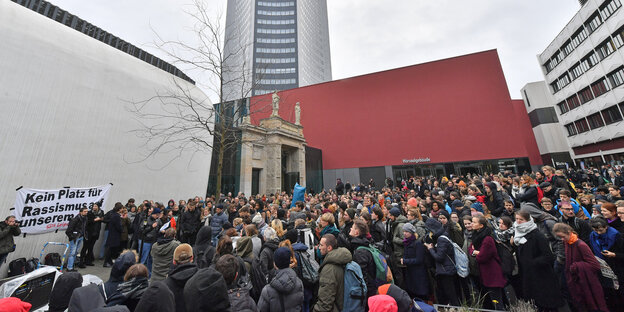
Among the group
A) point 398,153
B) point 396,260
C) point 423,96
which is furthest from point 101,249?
point 423,96

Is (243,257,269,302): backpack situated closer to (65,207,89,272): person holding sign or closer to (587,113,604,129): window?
(65,207,89,272): person holding sign

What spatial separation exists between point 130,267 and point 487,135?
26096 millimetres

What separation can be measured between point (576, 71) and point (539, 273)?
37.5 meters

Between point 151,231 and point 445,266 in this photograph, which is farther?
point 151,231

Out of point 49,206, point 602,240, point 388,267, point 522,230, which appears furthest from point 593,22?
point 49,206

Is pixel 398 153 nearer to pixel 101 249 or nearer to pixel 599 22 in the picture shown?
pixel 101 249

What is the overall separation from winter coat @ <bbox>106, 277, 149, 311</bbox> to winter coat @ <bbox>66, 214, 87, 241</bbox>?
592 centimetres

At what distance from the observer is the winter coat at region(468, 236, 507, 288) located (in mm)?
3510

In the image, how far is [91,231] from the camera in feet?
22.3

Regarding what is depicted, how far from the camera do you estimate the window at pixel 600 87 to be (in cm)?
2289

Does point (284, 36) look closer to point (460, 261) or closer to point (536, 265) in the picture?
point (460, 261)

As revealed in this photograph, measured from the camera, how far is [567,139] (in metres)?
28.7

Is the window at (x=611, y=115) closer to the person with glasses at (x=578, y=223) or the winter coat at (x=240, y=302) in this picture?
the person with glasses at (x=578, y=223)

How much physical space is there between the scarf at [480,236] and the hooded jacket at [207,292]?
12.4 ft
